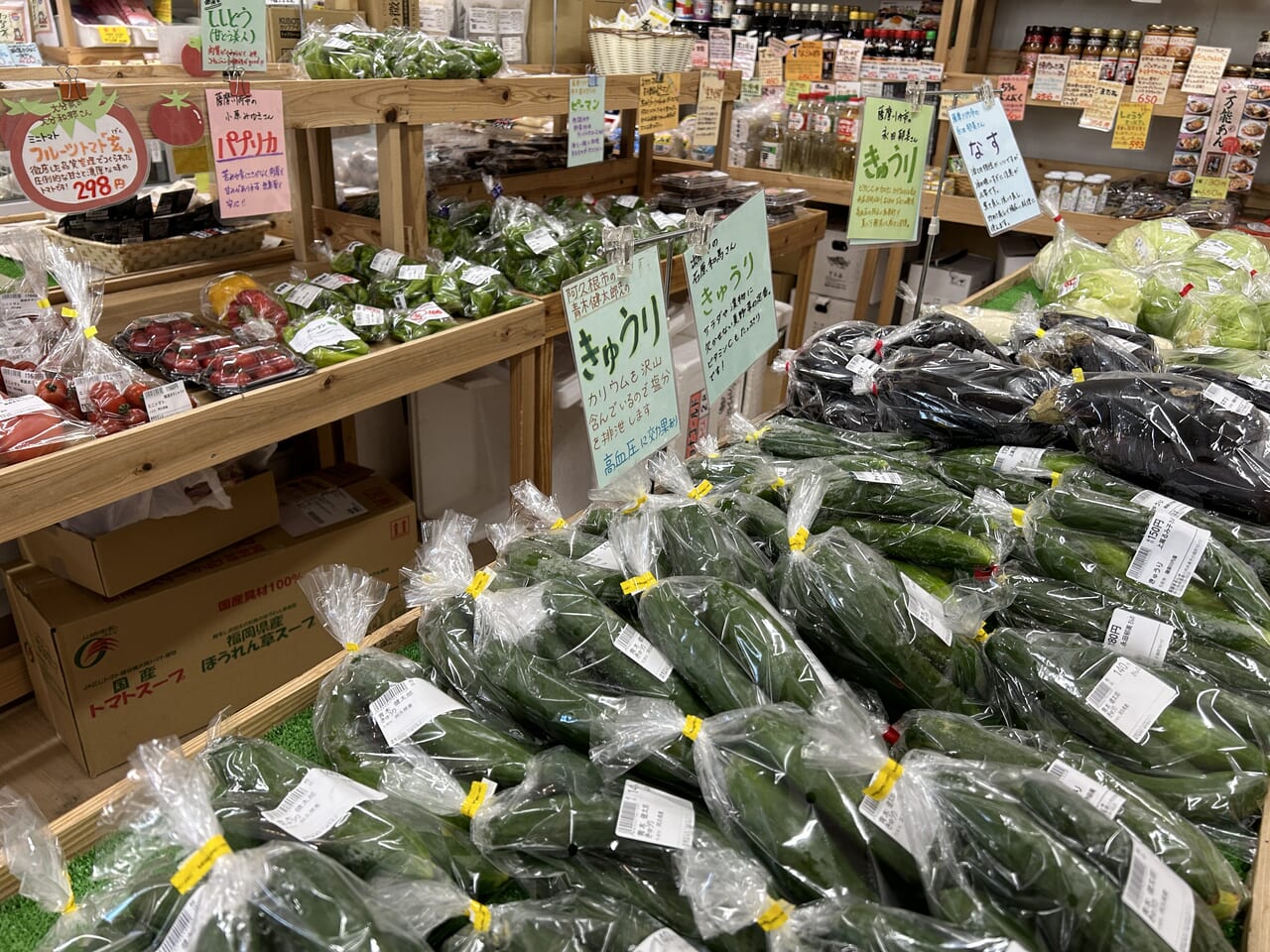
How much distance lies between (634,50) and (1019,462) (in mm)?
1741

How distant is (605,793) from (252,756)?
Answer: 0.31 m

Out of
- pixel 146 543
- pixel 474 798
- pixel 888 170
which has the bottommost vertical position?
pixel 146 543

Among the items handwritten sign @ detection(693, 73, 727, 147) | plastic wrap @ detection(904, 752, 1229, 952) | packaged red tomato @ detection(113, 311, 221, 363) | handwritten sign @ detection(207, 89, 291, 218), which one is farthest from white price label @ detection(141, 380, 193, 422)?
handwritten sign @ detection(693, 73, 727, 147)

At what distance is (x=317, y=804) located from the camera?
713mm

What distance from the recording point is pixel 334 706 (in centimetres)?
89

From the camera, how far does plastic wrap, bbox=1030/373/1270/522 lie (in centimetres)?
116

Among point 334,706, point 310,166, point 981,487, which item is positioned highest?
point 310,166

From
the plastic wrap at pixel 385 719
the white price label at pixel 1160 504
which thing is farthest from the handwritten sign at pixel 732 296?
the plastic wrap at pixel 385 719

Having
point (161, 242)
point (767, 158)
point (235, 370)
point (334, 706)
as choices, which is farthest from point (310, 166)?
point (767, 158)

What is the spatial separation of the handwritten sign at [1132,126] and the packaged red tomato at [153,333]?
3.17m

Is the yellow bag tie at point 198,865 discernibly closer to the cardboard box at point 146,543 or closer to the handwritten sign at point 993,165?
the cardboard box at point 146,543

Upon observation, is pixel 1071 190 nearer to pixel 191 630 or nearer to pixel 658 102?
pixel 658 102

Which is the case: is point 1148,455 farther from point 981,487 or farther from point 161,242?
point 161,242

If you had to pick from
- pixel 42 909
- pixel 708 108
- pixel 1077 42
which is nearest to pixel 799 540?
pixel 42 909
